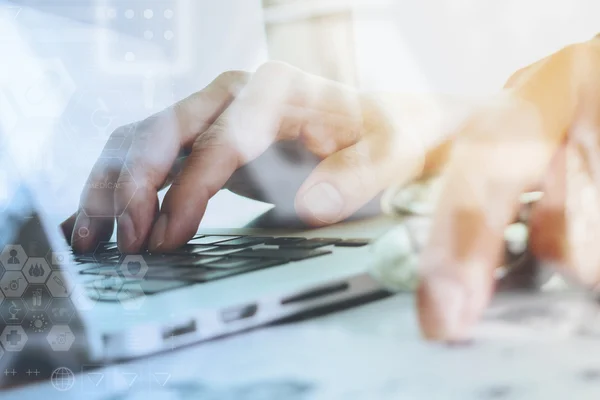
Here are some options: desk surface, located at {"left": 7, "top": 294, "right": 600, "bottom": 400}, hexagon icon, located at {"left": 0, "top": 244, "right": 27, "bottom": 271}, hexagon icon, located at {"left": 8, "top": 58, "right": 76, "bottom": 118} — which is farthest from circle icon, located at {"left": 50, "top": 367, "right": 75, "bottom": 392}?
hexagon icon, located at {"left": 8, "top": 58, "right": 76, "bottom": 118}

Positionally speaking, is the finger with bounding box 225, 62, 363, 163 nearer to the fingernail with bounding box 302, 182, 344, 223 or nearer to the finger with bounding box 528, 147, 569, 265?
the fingernail with bounding box 302, 182, 344, 223

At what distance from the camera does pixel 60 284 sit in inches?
12.0

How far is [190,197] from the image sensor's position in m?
0.46

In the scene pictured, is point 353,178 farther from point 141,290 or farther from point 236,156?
point 141,290

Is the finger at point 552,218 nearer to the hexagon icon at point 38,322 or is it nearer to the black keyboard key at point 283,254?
the black keyboard key at point 283,254

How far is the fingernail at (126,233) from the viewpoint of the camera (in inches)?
15.6

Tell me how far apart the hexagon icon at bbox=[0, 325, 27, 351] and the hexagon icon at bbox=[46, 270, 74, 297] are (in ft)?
0.09

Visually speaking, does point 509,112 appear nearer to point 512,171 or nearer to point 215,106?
point 512,171

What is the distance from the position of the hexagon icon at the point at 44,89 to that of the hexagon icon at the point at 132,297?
17 centimetres

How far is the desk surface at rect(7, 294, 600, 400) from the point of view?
0.21m

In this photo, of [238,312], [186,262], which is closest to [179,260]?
[186,262]

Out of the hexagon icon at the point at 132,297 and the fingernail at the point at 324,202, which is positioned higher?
the hexagon icon at the point at 132,297

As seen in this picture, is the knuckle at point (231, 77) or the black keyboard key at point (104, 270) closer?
the black keyboard key at point (104, 270)

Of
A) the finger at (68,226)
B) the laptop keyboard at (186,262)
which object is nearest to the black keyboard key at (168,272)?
the laptop keyboard at (186,262)
